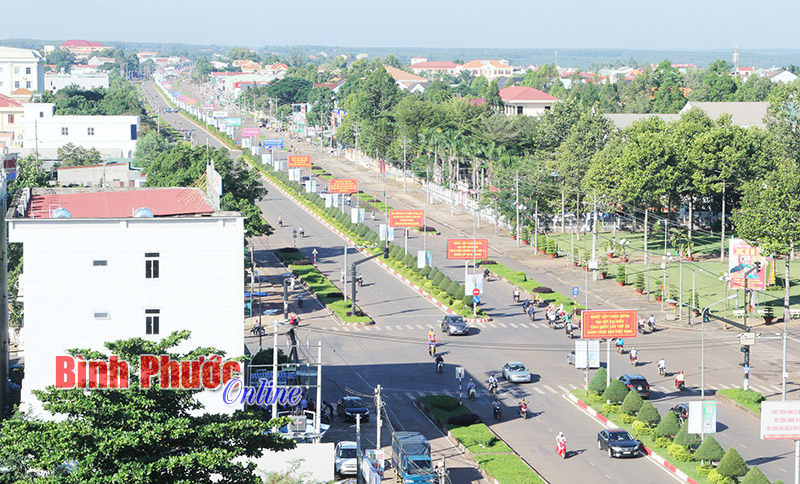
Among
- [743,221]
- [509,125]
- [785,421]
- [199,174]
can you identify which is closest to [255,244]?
[199,174]

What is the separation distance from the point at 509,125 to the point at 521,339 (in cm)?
7284

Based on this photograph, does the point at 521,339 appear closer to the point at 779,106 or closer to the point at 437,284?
the point at 437,284

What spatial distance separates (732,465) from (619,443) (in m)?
6.57

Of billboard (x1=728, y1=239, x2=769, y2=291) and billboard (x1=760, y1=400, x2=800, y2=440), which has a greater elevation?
billboard (x1=728, y1=239, x2=769, y2=291)

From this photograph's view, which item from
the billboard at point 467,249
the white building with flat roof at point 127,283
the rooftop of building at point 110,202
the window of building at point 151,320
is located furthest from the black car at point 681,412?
the billboard at point 467,249

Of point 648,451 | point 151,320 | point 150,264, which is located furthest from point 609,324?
point 150,264

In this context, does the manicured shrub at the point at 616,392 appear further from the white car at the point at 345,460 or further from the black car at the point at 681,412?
the white car at the point at 345,460

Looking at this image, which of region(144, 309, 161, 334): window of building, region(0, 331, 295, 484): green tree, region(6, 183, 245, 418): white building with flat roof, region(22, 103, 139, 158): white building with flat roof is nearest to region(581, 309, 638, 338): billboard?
region(6, 183, 245, 418): white building with flat roof

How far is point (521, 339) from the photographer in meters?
82.8

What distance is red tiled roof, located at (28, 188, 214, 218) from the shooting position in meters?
60.1

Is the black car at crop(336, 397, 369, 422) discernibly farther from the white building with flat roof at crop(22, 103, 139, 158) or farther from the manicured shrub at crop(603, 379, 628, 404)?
the white building with flat roof at crop(22, 103, 139, 158)

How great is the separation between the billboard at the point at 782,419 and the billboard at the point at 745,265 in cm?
3554

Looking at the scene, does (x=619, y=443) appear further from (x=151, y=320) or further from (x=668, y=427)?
(x=151, y=320)

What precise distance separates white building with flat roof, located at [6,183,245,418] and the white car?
19.7 ft
